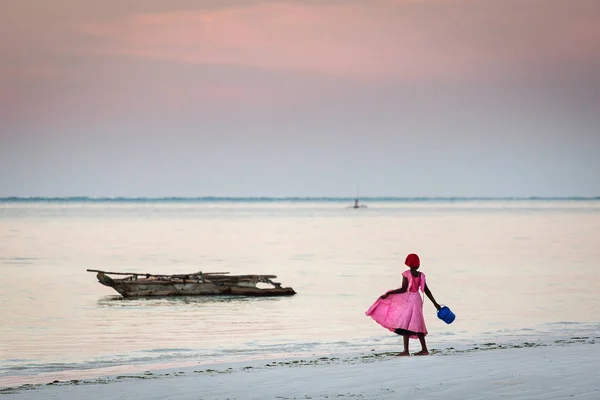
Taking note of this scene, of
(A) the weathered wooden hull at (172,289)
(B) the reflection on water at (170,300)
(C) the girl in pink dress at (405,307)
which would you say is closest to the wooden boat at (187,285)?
(A) the weathered wooden hull at (172,289)

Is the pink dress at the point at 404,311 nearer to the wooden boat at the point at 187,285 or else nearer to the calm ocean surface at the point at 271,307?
the calm ocean surface at the point at 271,307

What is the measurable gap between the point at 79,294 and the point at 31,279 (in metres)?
7.56

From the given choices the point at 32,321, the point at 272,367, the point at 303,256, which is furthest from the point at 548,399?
the point at 303,256

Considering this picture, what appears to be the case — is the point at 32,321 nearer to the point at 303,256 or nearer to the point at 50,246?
the point at 303,256

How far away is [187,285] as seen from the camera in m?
31.1

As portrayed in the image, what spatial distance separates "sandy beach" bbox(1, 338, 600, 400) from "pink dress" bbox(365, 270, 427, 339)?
1.69 feet

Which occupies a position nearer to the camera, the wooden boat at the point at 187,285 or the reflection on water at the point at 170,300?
the reflection on water at the point at 170,300

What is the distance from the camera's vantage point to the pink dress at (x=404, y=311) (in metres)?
14.2

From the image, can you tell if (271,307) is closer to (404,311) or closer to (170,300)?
(170,300)

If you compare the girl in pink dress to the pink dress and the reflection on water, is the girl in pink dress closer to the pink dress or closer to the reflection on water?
the pink dress

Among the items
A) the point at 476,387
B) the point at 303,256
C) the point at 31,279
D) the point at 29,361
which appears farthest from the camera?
the point at 303,256

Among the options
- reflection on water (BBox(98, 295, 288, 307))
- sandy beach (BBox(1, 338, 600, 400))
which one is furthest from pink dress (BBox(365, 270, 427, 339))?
reflection on water (BBox(98, 295, 288, 307))

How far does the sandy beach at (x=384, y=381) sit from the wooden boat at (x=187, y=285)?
16282 mm

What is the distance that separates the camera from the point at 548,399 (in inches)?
407
